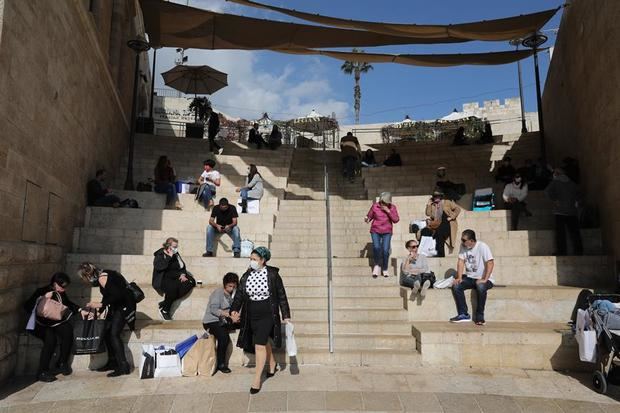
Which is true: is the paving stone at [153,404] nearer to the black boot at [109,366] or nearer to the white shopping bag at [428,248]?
the black boot at [109,366]

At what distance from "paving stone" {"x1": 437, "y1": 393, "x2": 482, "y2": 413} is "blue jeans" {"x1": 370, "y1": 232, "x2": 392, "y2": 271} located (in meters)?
3.39

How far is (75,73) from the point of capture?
8.54 m

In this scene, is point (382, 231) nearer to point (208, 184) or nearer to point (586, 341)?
point (586, 341)

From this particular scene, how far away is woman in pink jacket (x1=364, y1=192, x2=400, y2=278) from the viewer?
835 centimetres

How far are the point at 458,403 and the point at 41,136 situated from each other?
22.5ft

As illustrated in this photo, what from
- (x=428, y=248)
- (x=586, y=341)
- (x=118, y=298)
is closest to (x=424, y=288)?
(x=428, y=248)

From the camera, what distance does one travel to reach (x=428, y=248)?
356 inches

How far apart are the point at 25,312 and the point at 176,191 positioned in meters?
5.81

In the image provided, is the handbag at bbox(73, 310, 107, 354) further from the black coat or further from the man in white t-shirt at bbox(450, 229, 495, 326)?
the man in white t-shirt at bbox(450, 229, 495, 326)

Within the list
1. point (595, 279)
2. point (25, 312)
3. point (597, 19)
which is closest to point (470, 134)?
point (597, 19)

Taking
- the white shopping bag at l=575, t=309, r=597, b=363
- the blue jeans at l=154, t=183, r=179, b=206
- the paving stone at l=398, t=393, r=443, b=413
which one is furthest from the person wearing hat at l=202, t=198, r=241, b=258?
the white shopping bag at l=575, t=309, r=597, b=363

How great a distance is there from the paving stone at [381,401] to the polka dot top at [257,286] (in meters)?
1.62

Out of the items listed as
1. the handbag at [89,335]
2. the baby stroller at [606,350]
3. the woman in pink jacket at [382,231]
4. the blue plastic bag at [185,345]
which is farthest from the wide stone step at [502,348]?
the handbag at [89,335]

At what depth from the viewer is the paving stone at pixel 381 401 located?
4.77 m
